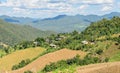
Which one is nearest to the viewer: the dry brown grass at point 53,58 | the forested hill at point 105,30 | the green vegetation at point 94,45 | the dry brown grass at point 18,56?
the green vegetation at point 94,45

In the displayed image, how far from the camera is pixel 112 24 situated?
189375mm

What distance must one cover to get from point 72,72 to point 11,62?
149604mm

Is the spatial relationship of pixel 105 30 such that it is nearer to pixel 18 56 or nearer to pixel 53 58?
pixel 53 58

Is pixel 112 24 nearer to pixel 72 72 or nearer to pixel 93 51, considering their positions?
pixel 93 51

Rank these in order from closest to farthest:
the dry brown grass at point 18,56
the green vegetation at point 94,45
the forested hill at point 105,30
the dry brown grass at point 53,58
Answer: the green vegetation at point 94,45 < the dry brown grass at point 53,58 < the forested hill at point 105,30 < the dry brown grass at point 18,56

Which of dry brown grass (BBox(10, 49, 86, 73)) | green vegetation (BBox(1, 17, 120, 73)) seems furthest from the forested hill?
dry brown grass (BBox(10, 49, 86, 73))

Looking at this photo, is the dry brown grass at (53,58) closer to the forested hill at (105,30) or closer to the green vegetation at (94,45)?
the green vegetation at (94,45)

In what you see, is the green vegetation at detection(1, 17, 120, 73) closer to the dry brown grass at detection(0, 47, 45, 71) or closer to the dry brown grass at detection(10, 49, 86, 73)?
the dry brown grass at detection(10, 49, 86, 73)

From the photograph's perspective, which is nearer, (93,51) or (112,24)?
(93,51)

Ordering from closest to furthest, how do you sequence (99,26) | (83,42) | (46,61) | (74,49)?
(46,61), (74,49), (83,42), (99,26)

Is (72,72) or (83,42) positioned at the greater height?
(72,72)

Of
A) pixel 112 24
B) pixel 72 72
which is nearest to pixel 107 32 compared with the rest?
pixel 112 24

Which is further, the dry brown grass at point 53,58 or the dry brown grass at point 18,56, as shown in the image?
the dry brown grass at point 18,56

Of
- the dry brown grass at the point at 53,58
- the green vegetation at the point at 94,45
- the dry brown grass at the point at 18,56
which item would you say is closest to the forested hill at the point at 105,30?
the green vegetation at the point at 94,45
